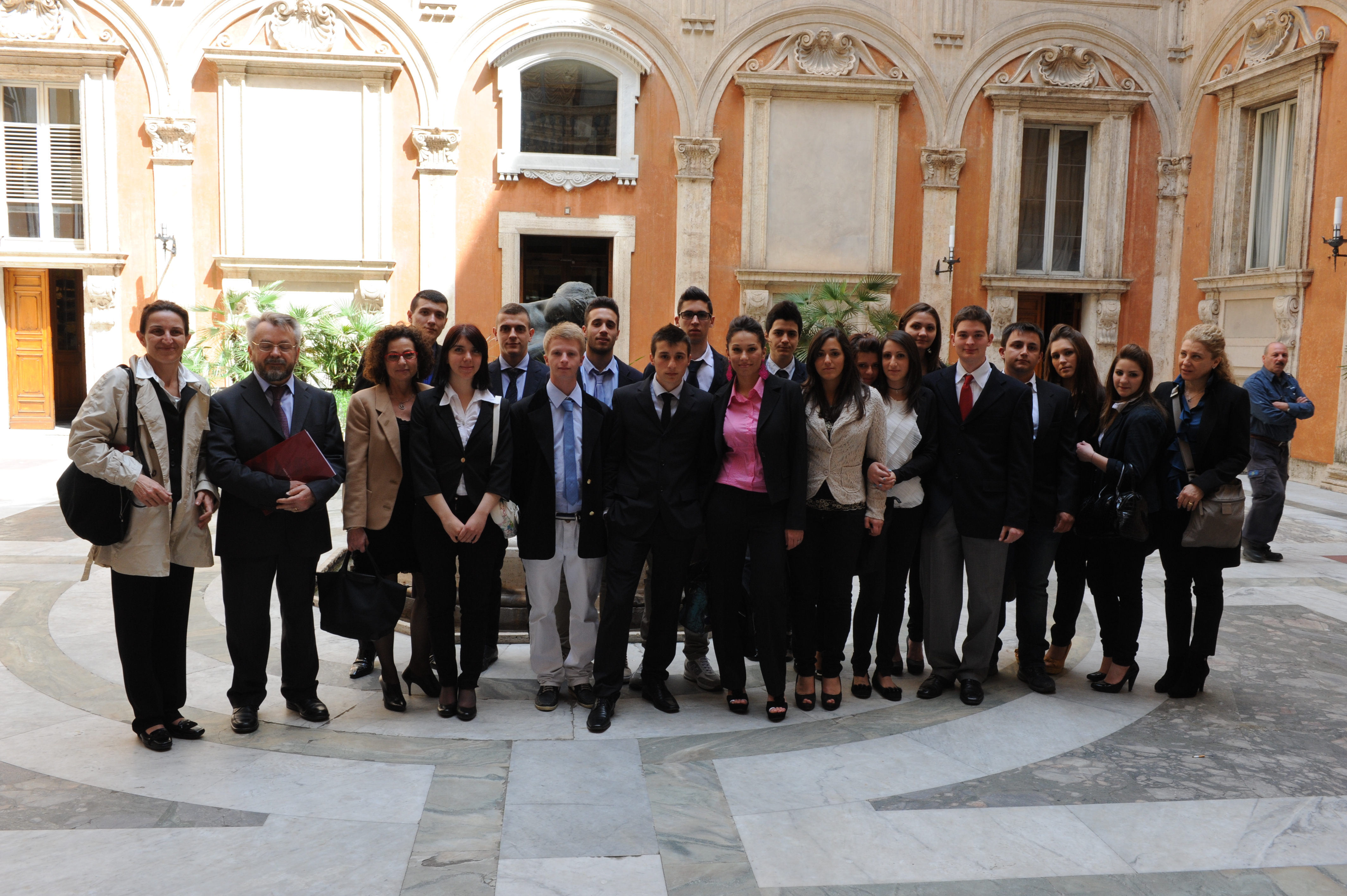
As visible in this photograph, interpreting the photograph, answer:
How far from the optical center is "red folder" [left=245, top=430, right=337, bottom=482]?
4.31 metres

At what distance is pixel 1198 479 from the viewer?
16.0 feet

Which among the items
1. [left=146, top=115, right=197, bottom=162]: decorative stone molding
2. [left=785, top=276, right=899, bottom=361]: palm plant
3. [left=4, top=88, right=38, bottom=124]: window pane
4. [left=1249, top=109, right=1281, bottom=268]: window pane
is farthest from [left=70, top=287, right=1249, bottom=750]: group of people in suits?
[left=4, top=88, right=38, bottom=124]: window pane

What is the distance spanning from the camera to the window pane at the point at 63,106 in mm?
15305

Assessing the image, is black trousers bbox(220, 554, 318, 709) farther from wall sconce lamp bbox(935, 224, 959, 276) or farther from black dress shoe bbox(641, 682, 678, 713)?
wall sconce lamp bbox(935, 224, 959, 276)

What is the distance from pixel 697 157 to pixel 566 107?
216 cm

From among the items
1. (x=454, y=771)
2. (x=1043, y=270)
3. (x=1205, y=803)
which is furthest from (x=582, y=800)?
(x=1043, y=270)

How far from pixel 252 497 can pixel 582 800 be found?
1.82 meters

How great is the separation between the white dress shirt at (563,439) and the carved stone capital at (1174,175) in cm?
1499

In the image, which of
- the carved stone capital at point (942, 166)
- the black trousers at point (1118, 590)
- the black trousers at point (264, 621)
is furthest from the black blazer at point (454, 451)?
the carved stone capital at point (942, 166)

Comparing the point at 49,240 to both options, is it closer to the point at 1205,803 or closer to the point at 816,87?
the point at 816,87

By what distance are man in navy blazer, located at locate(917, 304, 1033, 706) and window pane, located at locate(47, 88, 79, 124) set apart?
15.2 m

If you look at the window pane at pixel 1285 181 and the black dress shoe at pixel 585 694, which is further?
the window pane at pixel 1285 181

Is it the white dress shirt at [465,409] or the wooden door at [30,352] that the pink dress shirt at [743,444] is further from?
the wooden door at [30,352]

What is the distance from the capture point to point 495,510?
4559mm
